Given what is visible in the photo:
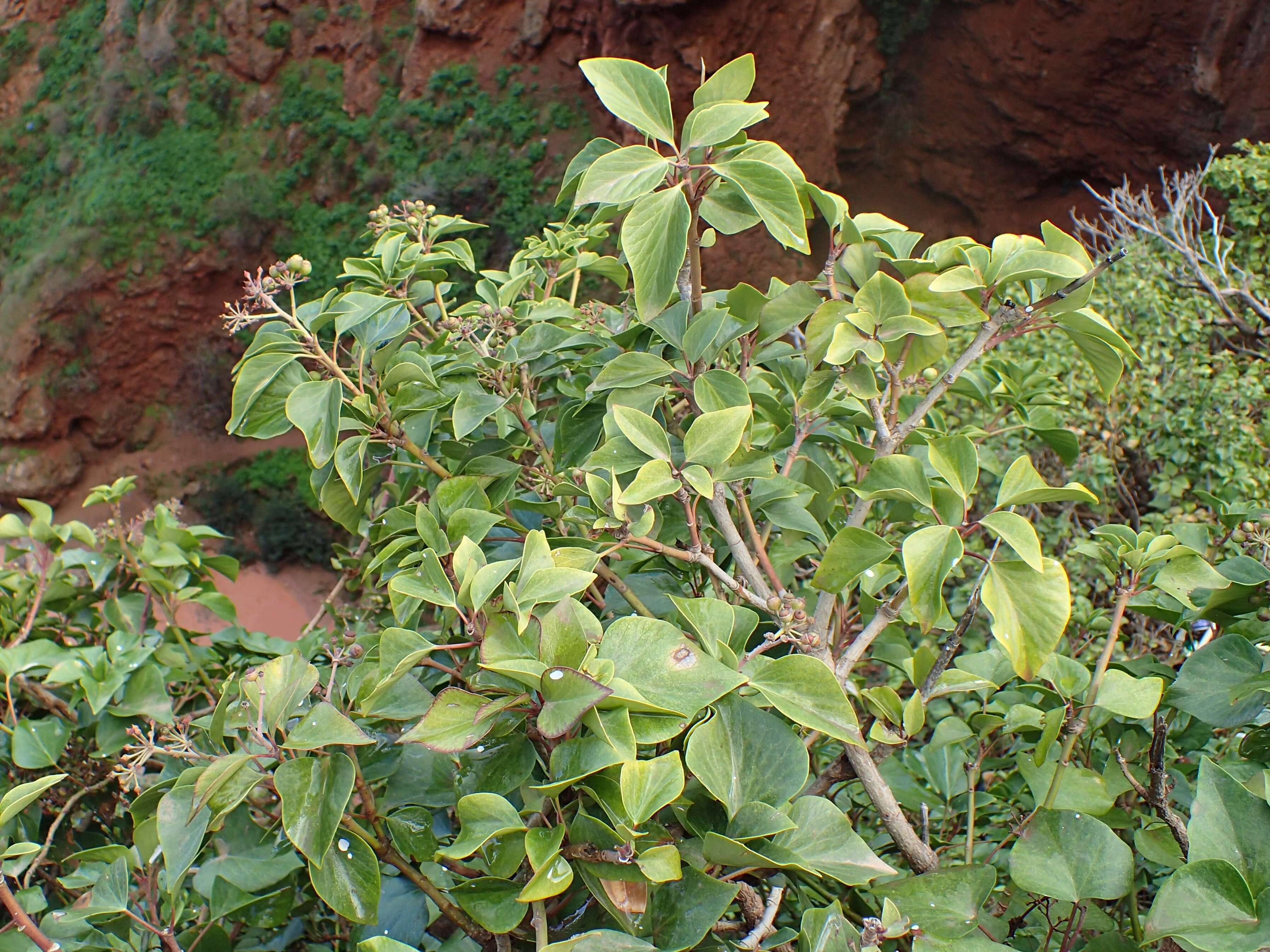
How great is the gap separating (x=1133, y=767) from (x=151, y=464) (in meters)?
8.03

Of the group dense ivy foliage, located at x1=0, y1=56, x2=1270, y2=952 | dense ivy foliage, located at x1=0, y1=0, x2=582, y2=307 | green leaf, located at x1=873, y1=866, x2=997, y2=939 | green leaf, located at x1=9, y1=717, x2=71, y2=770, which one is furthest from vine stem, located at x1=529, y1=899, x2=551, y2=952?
dense ivy foliage, located at x1=0, y1=0, x2=582, y2=307

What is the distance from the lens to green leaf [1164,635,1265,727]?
2.20ft

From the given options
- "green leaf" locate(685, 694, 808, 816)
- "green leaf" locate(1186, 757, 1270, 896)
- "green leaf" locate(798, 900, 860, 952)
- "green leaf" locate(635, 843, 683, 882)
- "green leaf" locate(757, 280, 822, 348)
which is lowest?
"green leaf" locate(798, 900, 860, 952)

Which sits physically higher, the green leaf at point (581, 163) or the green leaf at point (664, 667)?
the green leaf at point (581, 163)

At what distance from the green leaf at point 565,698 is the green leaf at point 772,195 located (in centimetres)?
34

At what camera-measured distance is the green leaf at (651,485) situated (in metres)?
0.65

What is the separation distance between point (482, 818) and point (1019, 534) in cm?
40

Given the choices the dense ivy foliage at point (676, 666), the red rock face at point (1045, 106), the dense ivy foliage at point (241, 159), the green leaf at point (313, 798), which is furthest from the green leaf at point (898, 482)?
the dense ivy foliage at point (241, 159)

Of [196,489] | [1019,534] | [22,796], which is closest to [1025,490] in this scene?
[1019,534]

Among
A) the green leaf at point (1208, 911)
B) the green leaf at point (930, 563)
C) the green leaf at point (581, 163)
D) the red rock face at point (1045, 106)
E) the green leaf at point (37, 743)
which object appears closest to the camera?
the green leaf at point (1208, 911)

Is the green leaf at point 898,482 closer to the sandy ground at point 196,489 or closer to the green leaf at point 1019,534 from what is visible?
the green leaf at point 1019,534

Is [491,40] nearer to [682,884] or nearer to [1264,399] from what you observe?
[1264,399]

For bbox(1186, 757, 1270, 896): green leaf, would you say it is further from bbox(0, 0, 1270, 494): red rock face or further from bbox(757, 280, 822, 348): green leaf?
bbox(0, 0, 1270, 494): red rock face

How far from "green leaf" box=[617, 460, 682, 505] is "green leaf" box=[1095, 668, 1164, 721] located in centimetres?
37
